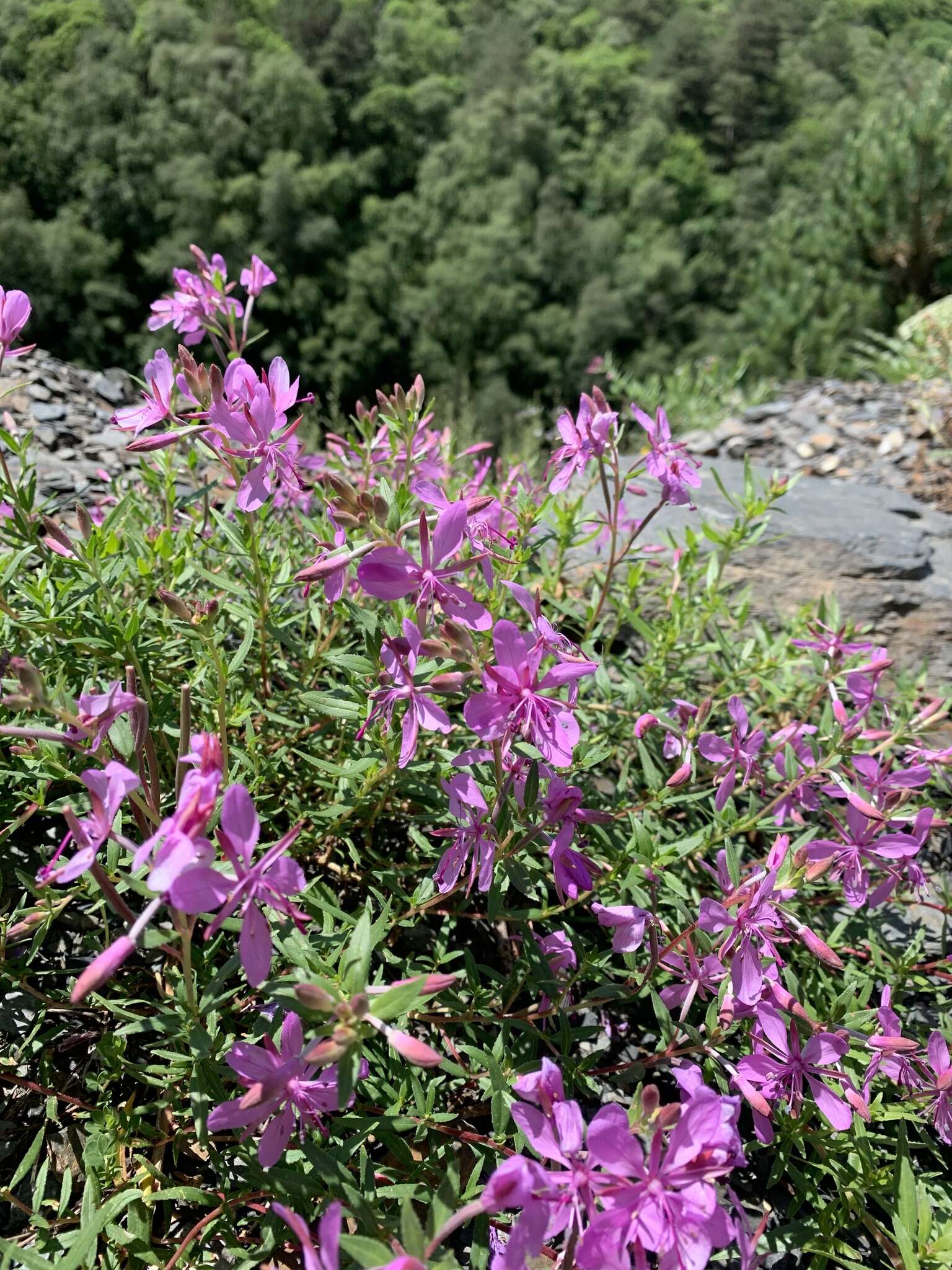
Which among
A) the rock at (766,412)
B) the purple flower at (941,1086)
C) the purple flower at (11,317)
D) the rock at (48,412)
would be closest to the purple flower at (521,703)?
the purple flower at (941,1086)

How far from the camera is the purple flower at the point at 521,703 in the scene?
3.66ft

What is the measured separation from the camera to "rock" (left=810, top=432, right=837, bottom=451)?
6203 millimetres

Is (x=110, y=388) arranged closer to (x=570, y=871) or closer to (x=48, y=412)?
(x=48, y=412)

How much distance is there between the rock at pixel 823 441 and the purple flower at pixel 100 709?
6.08 m

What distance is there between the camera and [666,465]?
1.76 m

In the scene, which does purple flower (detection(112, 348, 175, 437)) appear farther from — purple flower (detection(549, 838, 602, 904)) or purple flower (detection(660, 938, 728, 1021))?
purple flower (detection(660, 938, 728, 1021))

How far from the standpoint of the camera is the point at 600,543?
277 cm

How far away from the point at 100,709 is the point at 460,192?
20.2 m

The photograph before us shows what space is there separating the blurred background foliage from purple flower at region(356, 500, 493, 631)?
27.9 ft

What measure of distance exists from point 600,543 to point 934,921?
1.42m

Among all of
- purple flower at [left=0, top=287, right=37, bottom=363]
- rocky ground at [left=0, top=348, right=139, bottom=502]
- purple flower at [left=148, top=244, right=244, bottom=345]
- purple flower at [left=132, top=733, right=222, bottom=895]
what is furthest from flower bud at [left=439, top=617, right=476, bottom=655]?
rocky ground at [left=0, top=348, right=139, bottom=502]

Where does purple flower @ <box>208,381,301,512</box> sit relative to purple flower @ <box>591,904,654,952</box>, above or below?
Answer: above

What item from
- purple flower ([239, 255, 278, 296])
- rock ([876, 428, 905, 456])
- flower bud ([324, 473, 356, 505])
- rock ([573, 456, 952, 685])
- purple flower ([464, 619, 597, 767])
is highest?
purple flower ([239, 255, 278, 296])

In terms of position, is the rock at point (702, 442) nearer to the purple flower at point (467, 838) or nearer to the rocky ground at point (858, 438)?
the rocky ground at point (858, 438)
